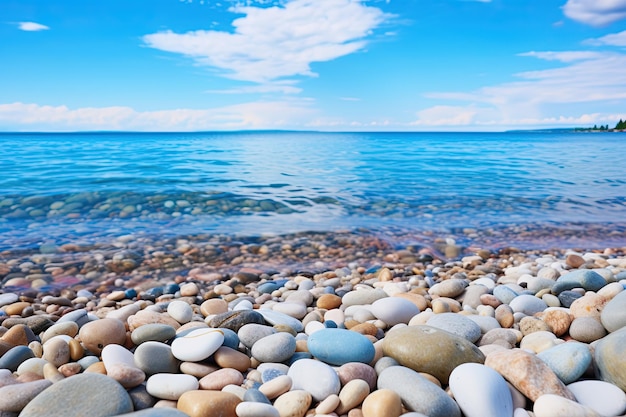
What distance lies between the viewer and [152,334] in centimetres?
202

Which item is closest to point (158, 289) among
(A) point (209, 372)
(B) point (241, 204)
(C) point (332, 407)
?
(A) point (209, 372)

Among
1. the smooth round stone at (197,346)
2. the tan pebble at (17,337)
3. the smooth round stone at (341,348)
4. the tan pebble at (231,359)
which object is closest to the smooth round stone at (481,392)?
the smooth round stone at (341,348)

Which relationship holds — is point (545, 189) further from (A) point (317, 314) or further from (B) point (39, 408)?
(B) point (39, 408)

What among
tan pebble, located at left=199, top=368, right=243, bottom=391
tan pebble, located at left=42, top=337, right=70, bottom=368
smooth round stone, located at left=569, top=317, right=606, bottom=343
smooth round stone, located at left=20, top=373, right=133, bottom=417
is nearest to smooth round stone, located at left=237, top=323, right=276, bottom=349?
tan pebble, located at left=199, top=368, right=243, bottom=391

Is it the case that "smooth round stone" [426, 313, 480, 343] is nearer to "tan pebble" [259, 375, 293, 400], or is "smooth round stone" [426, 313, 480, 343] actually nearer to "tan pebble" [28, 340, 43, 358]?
"tan pebble" [259, 375, 293, 400]

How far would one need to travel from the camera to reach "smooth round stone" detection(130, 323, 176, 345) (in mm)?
2018

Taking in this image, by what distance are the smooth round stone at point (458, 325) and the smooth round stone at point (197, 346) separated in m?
1.05

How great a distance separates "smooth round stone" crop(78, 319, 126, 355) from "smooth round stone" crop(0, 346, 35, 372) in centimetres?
21

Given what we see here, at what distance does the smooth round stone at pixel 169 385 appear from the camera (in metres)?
1.64

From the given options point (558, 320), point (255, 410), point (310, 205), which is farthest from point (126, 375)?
point (310, 205)

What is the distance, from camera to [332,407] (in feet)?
5.23

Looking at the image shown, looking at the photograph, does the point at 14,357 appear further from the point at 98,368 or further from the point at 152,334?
the point at 152,334

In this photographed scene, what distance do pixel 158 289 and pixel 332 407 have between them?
222 cm

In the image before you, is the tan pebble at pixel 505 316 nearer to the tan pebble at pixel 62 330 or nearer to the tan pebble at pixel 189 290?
the tan pebble at pixel 189 290
